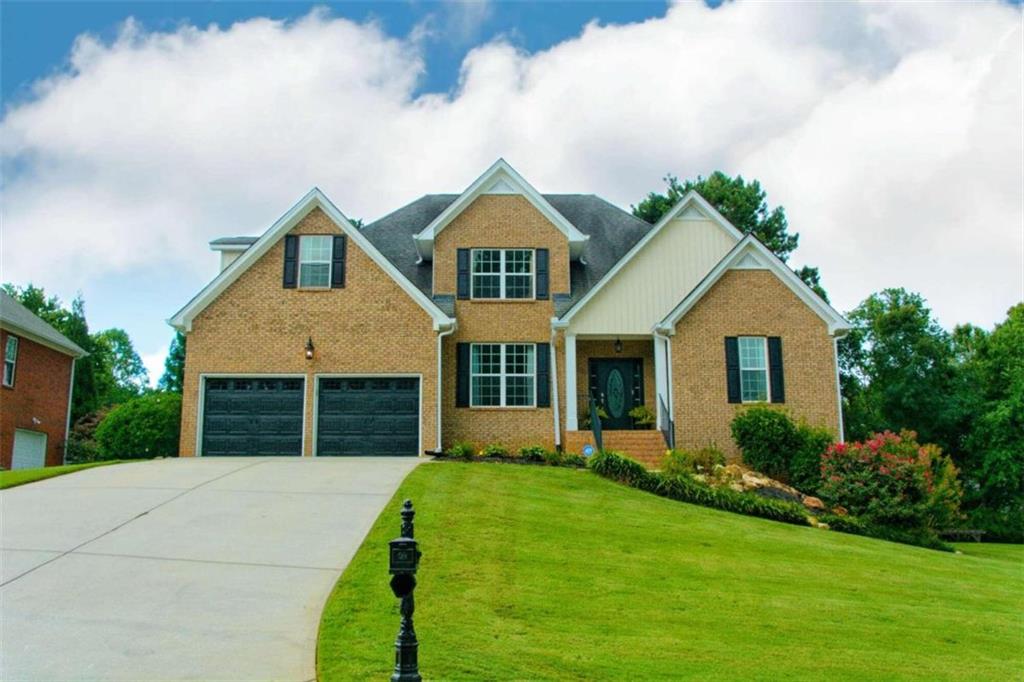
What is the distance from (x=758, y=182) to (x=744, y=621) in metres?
31.0

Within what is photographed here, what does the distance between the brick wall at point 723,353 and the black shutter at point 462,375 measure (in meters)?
5.46

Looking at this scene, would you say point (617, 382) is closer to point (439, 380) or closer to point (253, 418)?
point (439, 380)

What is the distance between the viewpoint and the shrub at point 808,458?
18781mm

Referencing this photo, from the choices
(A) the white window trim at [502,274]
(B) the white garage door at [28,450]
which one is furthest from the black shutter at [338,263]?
(B) the white garage door at [28,450]

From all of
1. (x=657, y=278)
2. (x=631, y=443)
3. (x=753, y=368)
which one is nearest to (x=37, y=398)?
(x=631, y=443)

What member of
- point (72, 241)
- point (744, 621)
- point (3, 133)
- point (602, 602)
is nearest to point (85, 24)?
point (3, 133)

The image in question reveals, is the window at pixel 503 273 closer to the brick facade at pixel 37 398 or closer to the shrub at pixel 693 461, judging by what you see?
the shrub at pixel 693 461

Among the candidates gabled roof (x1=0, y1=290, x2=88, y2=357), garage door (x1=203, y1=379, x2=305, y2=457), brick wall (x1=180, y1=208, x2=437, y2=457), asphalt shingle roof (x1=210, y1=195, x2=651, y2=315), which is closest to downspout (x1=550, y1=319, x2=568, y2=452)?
asphalt shingle roof (x1=210, y1=195, x2=651, y2=315)

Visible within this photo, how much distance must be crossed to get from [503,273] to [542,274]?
3.60ft

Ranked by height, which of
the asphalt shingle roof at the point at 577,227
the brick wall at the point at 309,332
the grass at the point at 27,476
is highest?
the asphalt shingle roof at the point at 577,227

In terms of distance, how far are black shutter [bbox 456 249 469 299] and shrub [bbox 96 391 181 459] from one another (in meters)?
8.78

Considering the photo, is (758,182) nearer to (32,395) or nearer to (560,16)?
(560,16)

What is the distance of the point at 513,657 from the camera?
6.94 meters

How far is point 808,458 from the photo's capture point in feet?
62.7
